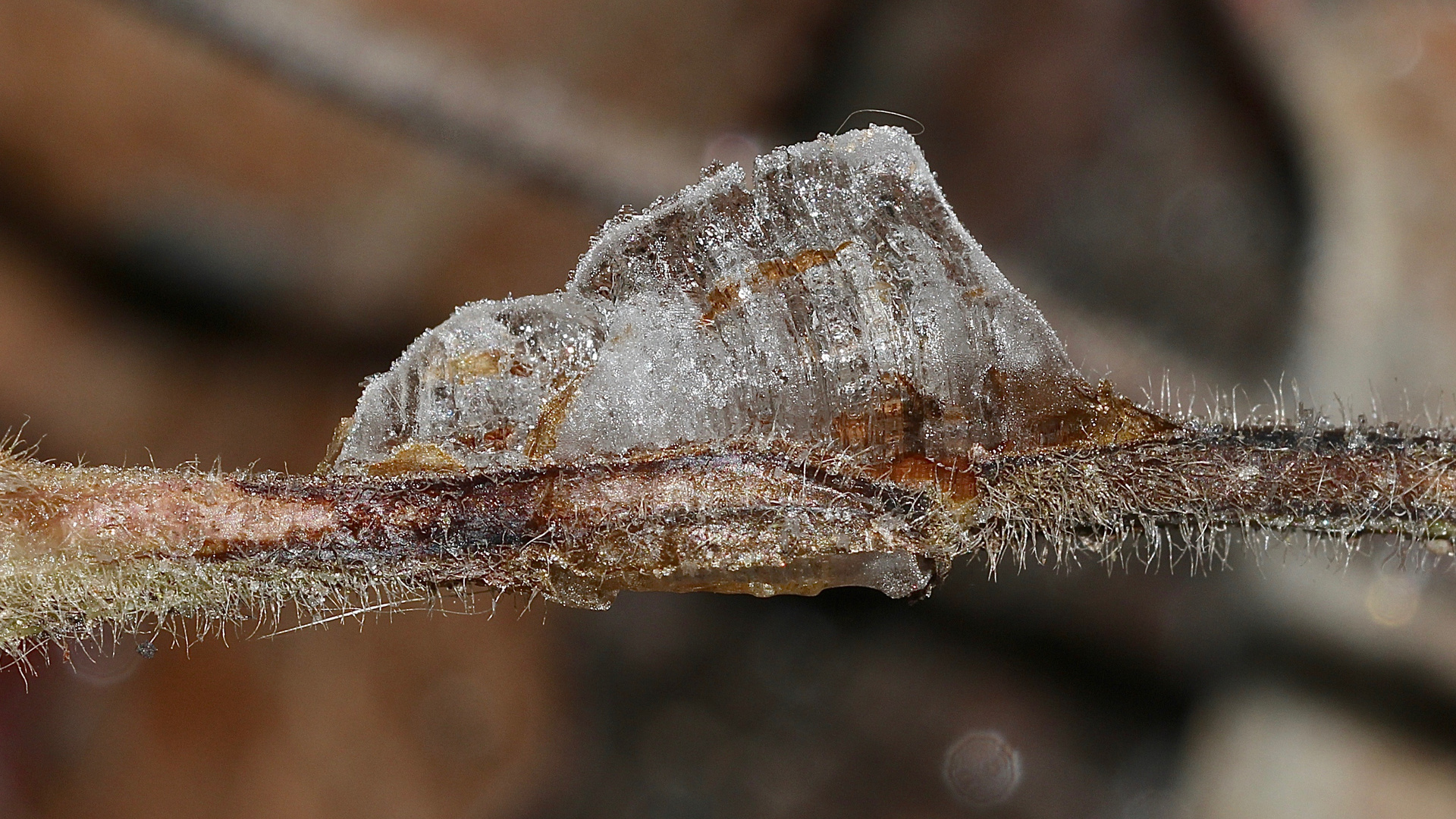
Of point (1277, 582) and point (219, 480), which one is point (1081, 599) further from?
point (219, 480)

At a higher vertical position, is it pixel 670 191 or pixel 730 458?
pixel 670 191

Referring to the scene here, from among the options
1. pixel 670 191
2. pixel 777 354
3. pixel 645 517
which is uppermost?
pixel 670 191

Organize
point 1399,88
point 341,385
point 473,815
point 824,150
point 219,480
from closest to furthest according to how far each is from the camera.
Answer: point 219,480
point 824,150
point 1399,88
point 473,815
point 341,385

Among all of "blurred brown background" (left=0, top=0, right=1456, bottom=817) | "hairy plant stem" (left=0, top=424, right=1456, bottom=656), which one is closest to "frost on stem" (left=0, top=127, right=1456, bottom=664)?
"hairy plant stem" (left=0, top=424, right=1456, bottom=656)

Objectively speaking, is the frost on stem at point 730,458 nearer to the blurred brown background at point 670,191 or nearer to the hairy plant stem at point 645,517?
the hairy plant stem at point 645,517

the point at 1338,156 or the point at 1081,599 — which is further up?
the point at 1338,156

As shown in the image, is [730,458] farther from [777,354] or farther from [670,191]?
[670,191]

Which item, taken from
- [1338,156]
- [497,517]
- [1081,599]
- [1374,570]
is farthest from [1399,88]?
[497,517]

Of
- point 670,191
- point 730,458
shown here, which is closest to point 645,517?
point 730,458
